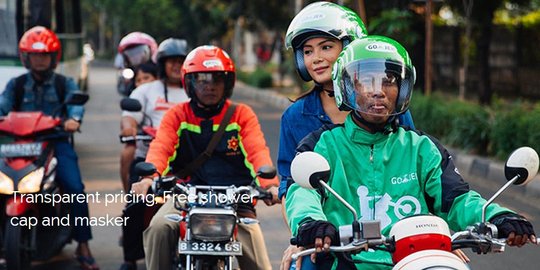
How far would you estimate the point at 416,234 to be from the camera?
10.9ft

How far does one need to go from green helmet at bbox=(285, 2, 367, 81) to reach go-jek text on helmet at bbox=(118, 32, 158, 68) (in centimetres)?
492

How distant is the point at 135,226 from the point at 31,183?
829 mm

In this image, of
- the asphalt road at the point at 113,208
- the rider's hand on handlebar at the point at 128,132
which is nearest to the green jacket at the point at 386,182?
the asphalt road at the point at 113,208

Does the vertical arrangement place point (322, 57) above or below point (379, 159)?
above

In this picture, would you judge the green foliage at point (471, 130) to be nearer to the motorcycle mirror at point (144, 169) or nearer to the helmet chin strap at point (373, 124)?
the motorcycle mirror at point (144, 169)

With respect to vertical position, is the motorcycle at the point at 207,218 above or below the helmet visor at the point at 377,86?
below

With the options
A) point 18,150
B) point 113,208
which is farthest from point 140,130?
point 113,208

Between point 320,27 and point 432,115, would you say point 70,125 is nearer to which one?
point 320,27

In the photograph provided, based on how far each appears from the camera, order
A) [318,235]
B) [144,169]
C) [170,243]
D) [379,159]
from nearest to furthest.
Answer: [318,235]
[379,159]
[144,169]
[170,243]

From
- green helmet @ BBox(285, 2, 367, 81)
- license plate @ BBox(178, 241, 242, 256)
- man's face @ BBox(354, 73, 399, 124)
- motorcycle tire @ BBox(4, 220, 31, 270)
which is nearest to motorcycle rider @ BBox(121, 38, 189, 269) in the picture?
motorcycle tire @ BBox(4, 220, 31, 270)

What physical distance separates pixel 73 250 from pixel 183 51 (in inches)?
70.3

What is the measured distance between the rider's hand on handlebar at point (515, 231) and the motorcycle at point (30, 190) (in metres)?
4.10

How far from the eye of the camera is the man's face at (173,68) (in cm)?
816

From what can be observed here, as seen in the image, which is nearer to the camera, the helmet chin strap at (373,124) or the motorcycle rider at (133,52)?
the helmet chin strap at (373,124)
